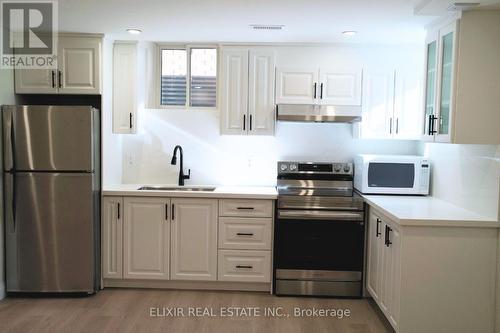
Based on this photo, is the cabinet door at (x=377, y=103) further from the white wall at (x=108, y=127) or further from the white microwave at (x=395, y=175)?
the white wall at (x=108, y=127)

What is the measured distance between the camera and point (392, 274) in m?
3.13

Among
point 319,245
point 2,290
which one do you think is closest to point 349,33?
point 319,245

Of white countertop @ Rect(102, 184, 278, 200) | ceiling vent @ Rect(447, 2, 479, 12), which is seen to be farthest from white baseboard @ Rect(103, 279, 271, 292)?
ceiling vent @ Rect(447, 2, 479, 12)

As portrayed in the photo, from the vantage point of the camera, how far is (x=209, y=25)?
3.62 m

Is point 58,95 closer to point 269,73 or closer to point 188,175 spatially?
point 188,175

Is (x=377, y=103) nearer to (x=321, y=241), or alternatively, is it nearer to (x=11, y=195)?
(x=321, y=241)

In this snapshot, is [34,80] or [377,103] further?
[377,103]

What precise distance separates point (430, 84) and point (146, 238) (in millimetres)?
2675

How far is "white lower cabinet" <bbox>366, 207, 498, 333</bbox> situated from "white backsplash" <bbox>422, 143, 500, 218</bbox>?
29 cm

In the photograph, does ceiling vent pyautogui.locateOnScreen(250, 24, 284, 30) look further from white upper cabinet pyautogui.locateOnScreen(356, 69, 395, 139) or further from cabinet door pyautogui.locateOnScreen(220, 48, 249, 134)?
Result: white upper cabinet pyautogui.locateOnScreen(356, 69, 395, 139)

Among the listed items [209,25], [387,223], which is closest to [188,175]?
[209,25]

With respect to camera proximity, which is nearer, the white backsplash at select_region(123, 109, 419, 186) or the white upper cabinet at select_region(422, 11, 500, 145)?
the white upper cabinet at select_region(422, 11, 500, 145)

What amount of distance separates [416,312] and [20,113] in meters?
3.34

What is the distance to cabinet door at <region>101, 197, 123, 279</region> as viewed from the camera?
4.01 meters
